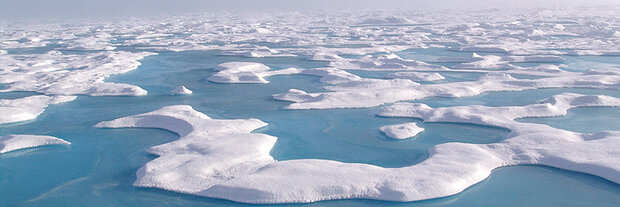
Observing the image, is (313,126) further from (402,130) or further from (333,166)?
(333,166)

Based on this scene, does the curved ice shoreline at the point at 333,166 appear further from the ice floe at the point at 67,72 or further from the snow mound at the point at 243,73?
the snow mound at the point at 243,73

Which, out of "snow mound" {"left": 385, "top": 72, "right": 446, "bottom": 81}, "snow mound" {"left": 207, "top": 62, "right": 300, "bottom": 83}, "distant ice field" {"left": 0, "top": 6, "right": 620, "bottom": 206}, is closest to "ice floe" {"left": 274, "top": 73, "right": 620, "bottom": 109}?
"distant ice field" {"left": 0, "top": 6, "right": 620, "bottom": 206}

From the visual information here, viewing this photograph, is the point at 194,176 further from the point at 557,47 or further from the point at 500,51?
the point at 557,47

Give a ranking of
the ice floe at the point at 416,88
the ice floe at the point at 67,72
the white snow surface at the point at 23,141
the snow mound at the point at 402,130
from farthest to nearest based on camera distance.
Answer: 1. the ice floe at the point at 67,72
2. the ice floe at the point at 416,88
3. the snow mound at the point at 402,130
4. the white snow surface at the point at 23,141

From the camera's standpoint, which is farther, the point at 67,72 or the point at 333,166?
the point at 67,72

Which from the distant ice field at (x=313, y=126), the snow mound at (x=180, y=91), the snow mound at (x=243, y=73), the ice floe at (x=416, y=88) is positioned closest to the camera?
the distant ice field at (x=313, y=126)

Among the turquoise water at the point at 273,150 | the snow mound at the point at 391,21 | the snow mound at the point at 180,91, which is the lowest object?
the snow mound at the point at 391,21

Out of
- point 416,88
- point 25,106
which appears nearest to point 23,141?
point 25,106

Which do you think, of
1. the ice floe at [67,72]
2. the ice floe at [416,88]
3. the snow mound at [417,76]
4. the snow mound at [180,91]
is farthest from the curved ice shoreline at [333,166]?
the ice floe at [67,72]
